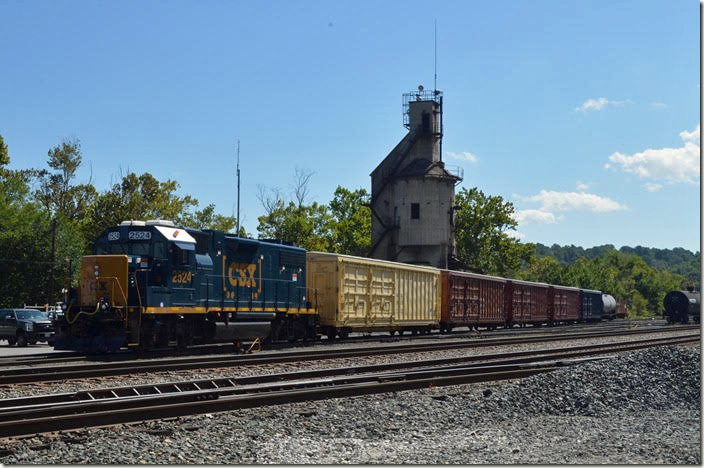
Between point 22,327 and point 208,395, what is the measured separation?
822 inches

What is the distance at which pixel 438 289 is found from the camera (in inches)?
1529

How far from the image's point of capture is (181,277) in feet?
71.7

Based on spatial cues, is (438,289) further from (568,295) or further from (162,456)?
(162,456)

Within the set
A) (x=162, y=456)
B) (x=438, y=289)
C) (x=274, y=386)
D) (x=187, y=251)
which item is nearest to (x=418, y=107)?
(x=438, y=289)

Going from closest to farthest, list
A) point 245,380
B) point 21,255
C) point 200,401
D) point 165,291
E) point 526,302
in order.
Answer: point 200,401 < point 245,380 < point 165,291 < point 526,302 < point 21,255

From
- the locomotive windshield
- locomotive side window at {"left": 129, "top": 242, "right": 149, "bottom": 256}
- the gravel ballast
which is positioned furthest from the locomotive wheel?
the gravel ballast

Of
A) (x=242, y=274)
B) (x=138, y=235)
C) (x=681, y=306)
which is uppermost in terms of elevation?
(x=138, y=235)

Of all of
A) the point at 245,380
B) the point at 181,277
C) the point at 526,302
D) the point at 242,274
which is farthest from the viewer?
the point at 526,302

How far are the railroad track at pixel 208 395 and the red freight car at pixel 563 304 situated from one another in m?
38.2

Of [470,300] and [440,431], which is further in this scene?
[470,300]

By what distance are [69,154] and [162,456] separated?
6991cm

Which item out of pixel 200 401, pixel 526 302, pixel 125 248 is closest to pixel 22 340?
pixel 125 248

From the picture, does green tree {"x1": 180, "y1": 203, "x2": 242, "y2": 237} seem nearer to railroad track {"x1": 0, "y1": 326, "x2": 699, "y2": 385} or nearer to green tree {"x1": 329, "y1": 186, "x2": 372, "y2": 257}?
green tree {"x1": 329, "y1": 186, "x2": 372, "y2": 257}

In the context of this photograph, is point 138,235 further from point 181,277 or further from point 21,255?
point 21,255
